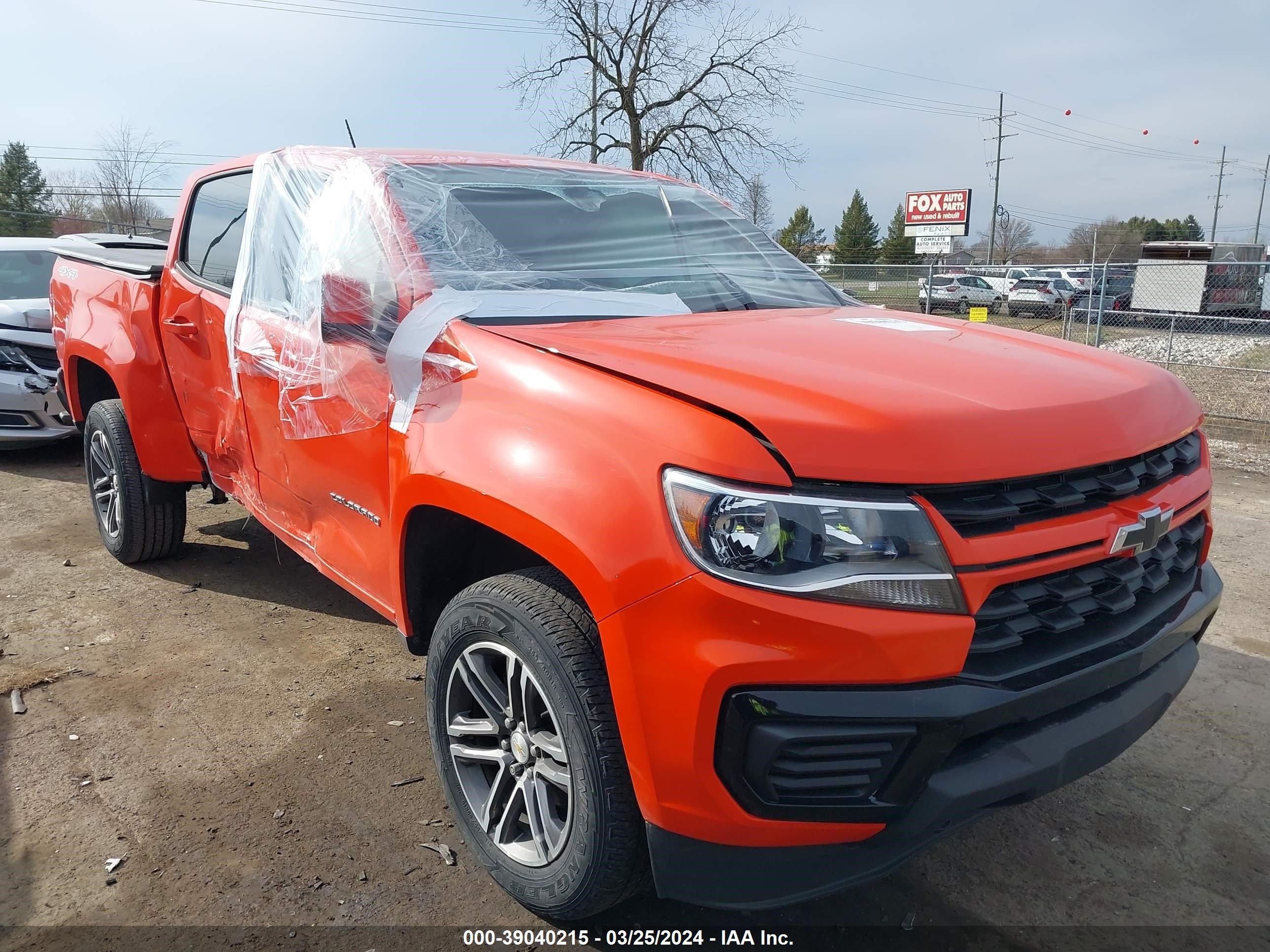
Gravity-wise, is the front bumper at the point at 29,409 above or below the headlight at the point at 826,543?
below

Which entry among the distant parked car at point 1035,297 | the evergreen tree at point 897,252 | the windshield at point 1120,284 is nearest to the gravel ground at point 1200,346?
the distant parked car at point 1035,297

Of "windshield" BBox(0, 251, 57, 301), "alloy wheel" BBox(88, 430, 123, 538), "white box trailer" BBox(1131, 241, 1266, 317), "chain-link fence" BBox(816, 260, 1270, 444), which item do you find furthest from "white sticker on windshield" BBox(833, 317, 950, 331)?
"white box trailer" BBox(1131, 241, 1266, 317)

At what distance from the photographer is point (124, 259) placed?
4.79 metres

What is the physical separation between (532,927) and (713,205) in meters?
2.64

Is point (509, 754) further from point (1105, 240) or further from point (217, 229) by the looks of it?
point (1105, 240)

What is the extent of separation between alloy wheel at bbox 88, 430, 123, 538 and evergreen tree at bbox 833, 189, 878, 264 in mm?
48041

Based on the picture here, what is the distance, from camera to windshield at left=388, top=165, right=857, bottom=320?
2.58 metres

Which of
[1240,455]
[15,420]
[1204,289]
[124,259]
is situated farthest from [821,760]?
[1204,289]

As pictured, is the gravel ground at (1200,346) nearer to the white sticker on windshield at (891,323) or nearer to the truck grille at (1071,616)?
the white sticker on windshield at (891,323)

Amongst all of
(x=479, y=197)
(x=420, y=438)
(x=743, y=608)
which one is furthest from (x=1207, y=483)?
(x=479, y=197)

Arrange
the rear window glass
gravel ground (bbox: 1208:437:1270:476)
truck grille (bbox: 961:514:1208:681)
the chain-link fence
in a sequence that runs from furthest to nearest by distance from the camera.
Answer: the chain-link fence, gravel ground (bbox: 1208:437:1270:476), the rear window glass, truck grille (bbox: 961:514:1208:681)

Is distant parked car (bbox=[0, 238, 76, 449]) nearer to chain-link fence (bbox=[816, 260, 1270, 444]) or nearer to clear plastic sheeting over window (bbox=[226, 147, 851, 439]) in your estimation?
clear plastic sheeting over window (bbox=[226, 147, 851, 439])

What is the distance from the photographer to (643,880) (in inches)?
76.1

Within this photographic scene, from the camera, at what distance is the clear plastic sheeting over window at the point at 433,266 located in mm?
2379
